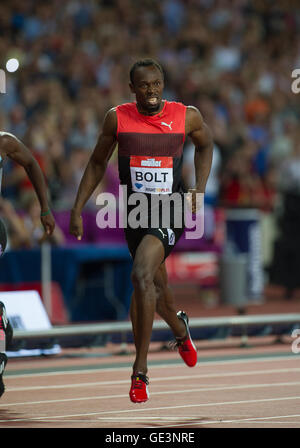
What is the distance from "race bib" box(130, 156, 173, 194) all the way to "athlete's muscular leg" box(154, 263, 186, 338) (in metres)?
0.62

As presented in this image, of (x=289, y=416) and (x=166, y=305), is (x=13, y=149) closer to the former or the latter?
(x=166, y=305)

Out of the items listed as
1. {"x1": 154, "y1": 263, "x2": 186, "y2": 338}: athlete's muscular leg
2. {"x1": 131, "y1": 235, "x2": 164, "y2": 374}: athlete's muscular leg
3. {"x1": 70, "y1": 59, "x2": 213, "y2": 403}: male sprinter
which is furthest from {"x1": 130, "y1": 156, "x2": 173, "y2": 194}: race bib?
{"x1": 154, "y1": 263, "x2": 186, "y2": 338}: athlete's muscular leg

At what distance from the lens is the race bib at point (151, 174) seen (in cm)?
763

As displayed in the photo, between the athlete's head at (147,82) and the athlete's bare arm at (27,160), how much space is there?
0.91 m

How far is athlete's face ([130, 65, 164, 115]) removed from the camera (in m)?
7.48

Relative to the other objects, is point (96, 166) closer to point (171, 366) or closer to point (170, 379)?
point (170, 379)

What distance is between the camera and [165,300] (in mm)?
8086

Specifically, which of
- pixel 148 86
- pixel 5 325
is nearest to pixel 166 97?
pixel 148 86

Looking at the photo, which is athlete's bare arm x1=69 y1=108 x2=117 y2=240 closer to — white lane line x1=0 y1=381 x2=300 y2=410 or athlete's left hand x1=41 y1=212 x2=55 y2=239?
athlete's left hand x1=41 y1=212 x2=55 y2=239

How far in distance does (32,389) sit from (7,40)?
361 inches

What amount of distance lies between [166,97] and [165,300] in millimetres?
10180

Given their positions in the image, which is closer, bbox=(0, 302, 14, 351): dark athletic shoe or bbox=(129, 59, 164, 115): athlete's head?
bbox=(129, 59, 164, 115): athlete's head

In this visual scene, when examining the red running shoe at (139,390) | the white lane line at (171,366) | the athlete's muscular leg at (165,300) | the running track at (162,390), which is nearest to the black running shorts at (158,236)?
the athlete's muscular leg at (165,300)

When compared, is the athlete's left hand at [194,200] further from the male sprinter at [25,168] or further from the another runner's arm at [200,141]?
the male sprinter at [25,168]
